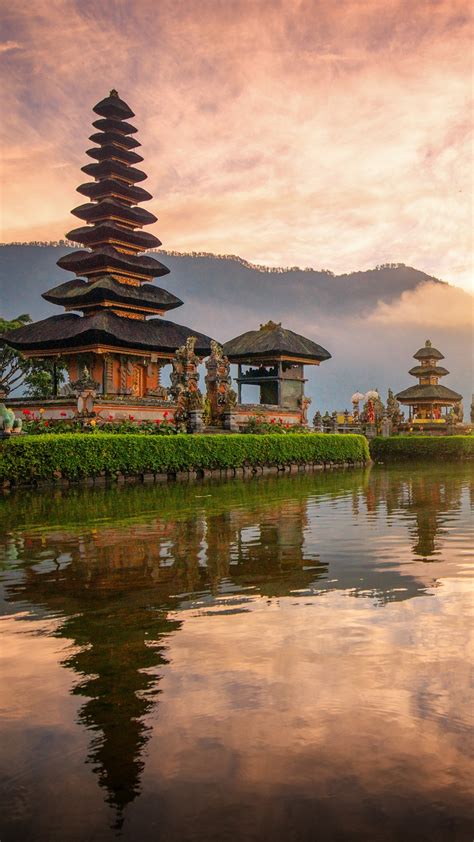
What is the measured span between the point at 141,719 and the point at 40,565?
5.11 m

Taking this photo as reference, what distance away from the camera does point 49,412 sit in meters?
37.5

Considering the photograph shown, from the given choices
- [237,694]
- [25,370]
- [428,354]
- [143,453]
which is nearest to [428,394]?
[428,354]

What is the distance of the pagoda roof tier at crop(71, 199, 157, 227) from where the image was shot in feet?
152

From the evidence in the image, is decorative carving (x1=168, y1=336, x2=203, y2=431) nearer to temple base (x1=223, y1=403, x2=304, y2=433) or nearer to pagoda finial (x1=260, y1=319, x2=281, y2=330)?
temple base (x1=223, y1=403, x2=304, y2=433)

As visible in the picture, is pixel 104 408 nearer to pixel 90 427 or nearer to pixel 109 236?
pixel 90 427

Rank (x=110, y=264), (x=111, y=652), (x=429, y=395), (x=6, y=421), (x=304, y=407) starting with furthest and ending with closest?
(x=429, y=395)
(x=304, y=407)
(x=110, y=264)
(x=6, y=421)
(x=111, y=652)

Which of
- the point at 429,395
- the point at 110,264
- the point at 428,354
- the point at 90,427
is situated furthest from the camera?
the point at 428,354

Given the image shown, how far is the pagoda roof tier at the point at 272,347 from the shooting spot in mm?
49719

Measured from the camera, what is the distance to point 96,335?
1603 inches

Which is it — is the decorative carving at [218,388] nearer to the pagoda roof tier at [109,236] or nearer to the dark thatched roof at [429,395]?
the pagoda roof tier at [109,236]

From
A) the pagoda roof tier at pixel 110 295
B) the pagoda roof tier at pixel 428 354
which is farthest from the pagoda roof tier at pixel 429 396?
the pagoda roof tier at pixel 110 295

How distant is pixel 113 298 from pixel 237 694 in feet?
132

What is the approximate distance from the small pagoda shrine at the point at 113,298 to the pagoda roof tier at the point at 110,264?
2.3 inches

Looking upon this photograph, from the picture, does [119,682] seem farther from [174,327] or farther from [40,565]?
[174,327]
